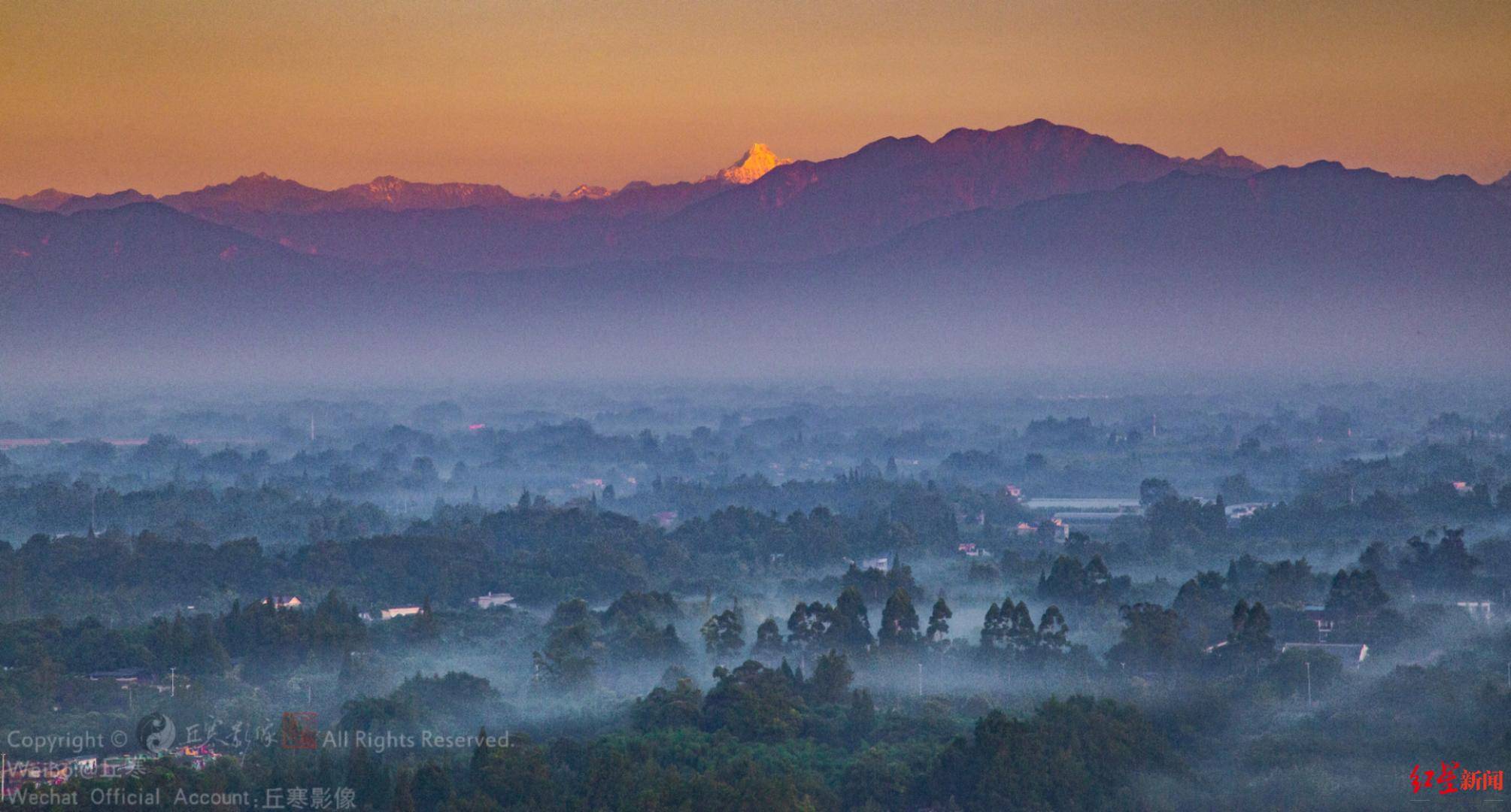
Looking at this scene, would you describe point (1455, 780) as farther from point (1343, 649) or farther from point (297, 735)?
point (297, 735)

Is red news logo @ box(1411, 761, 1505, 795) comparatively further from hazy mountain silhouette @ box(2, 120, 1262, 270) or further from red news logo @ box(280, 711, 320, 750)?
hazy mountain silhouette @ box(2, 120, 1262, 270)

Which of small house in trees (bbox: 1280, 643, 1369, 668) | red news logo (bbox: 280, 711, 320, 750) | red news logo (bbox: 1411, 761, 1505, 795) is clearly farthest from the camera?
small house in trees (bbox: 1280, 643, 1369, 668)

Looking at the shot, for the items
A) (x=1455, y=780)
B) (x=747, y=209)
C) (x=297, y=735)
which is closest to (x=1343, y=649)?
(x=1455, y=780)

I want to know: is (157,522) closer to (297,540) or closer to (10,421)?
(297,540)

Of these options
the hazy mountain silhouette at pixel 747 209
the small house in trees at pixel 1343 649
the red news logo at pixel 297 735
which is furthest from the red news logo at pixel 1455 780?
the hazy mountain silhouette at pixel 747 209

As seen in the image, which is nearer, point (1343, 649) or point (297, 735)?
point (297, 735)

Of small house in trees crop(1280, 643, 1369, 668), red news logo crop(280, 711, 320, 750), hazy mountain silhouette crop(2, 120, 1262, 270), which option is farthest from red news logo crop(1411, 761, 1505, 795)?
hazy mountain silhouette crop(2, 120, 1262, 270)

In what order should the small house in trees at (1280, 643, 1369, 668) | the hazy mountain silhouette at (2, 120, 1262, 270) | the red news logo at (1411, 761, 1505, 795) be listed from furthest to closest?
1. the hazy mountain silhouette at (2, 120, 1262, 270)
2. the small house in trees at (1280, 643, 1369, 668)
3. the red news logo at (1411, 761, 1505, 795)
